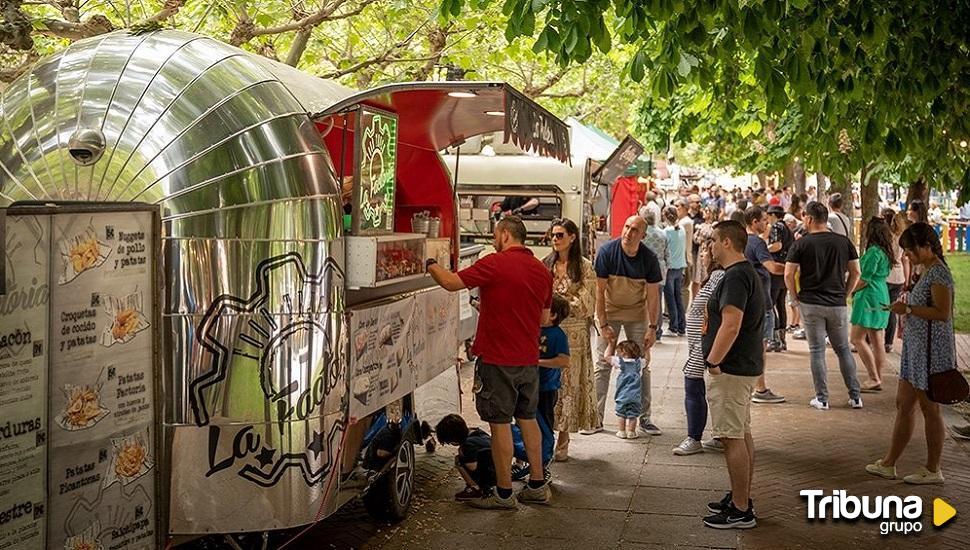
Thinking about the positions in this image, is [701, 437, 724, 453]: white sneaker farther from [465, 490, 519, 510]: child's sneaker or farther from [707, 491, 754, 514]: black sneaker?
[465, 490, 519, 510]: child's sneaker

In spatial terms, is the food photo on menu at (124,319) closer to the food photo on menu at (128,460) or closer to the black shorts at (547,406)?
the food photo on menu at (128,460)

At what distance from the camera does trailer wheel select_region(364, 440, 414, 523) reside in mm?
7211

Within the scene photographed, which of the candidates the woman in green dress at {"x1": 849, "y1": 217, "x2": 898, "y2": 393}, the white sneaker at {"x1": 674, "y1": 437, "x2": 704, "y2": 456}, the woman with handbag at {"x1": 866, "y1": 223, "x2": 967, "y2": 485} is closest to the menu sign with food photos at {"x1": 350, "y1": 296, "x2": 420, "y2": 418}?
the white sneaker at {"x1": 674, "y1": 437, "x2": 704, "y2": 456}

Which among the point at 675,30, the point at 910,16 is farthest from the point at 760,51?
the point at 910,16

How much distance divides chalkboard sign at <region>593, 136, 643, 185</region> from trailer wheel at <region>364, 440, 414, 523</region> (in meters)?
10.1

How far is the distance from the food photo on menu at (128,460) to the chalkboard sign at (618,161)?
12223mm

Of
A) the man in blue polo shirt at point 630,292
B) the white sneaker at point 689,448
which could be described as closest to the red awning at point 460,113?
the man in blue polo shirt at point 630,292

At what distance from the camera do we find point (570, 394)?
873 centimetres

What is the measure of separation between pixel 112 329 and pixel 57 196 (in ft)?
2.65

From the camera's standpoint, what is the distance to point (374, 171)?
674 centimetres

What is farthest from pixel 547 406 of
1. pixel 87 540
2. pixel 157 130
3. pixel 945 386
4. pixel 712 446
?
pixel 87 540

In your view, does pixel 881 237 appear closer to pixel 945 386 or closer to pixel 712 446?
pixel 712 446

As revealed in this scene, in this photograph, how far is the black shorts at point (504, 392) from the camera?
292 inches

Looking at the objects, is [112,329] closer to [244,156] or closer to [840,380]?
[244,156]
